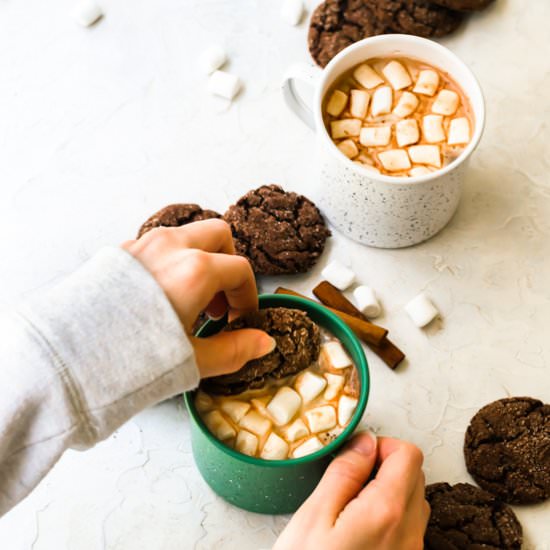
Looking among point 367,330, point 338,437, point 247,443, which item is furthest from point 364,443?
point 367,330

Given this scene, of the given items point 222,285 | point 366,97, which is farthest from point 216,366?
point 366,97

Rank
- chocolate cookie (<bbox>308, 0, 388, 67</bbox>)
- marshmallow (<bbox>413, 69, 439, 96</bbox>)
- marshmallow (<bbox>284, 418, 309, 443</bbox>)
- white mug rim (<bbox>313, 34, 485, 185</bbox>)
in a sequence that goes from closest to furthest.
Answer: marshmallow (<bbox>284, 418, 309, 443</bbox>) < white mug rim (<bbox>313, 34, 485, 185</bbox>) < marshmallow (<bbox>413, 69, 439, 96</bbox>) < chocolate cookie (<bbox>308, 0, 388, 67</bbox>)

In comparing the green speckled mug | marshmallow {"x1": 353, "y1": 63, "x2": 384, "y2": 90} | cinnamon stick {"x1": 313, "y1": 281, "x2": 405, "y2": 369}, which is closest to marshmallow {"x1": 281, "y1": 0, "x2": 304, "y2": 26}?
marshmallow {"x1": 353, "y1": 63, "x2": 384, "y2": 90}

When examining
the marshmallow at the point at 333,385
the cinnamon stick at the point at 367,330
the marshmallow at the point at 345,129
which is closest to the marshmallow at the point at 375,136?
the marshmallow at the point at 345,129

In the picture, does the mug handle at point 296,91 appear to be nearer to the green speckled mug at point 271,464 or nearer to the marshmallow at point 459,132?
the marshmallow at point 459,132

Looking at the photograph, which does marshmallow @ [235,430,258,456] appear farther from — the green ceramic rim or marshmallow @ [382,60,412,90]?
marshmallow @ [382,60,412,90]

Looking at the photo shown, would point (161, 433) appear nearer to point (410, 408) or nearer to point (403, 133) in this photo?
point (410, 408)
